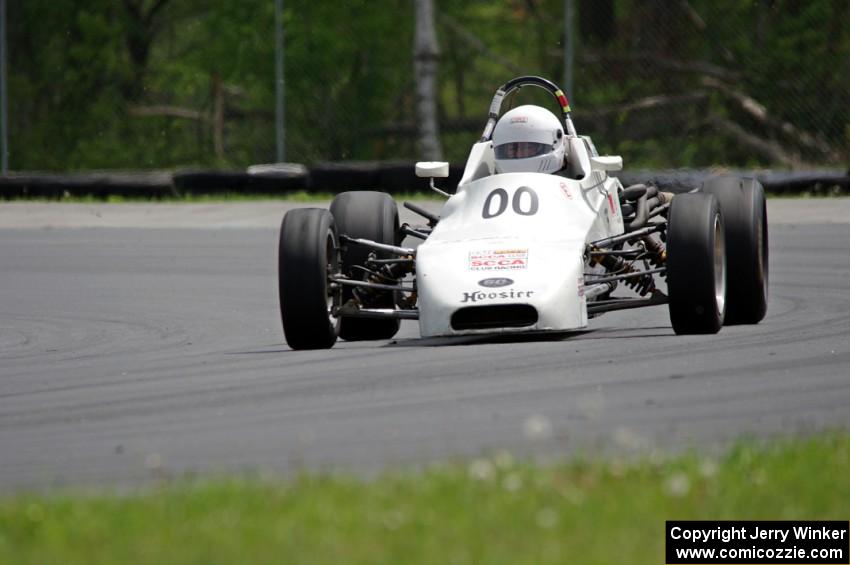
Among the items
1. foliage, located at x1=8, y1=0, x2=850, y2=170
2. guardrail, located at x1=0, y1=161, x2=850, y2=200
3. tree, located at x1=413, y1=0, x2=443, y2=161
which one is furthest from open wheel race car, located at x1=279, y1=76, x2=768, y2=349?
tree, located at x1=413, y1=0, x2=443, y2=161

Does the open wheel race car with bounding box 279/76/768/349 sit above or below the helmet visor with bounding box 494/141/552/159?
below

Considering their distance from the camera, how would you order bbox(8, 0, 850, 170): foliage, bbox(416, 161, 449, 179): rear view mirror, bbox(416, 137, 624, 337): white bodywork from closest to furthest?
bbox(416, 137, 624, 337): white bodywork
bbox(416, 161, 449, 179): rear view mirror
bbox(8, 0, 850, 170): foliage

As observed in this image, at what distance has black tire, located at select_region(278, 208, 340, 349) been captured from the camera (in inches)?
388

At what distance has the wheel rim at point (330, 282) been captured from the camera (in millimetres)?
10164

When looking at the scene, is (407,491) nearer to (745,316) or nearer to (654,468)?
(654,468)

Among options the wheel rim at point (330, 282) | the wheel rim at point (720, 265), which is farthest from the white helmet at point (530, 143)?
the wheel rim at point (330, 282)

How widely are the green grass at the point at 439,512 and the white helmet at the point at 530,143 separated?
17.7 ft

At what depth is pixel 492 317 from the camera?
929 cm

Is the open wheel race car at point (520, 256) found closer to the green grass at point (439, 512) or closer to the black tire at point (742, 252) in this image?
the black tire at point (742, 252)

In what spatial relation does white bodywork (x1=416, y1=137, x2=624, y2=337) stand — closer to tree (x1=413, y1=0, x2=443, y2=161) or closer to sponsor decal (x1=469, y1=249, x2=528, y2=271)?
sponsor decal (x1=469, y1=249, x2=528, y2=271)

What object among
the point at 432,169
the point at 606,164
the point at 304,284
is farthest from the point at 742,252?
the point at 304,284

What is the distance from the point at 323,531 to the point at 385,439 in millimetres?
1708

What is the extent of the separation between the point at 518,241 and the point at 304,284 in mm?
1208

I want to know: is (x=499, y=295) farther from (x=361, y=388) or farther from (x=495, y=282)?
(x=361, y=388)
